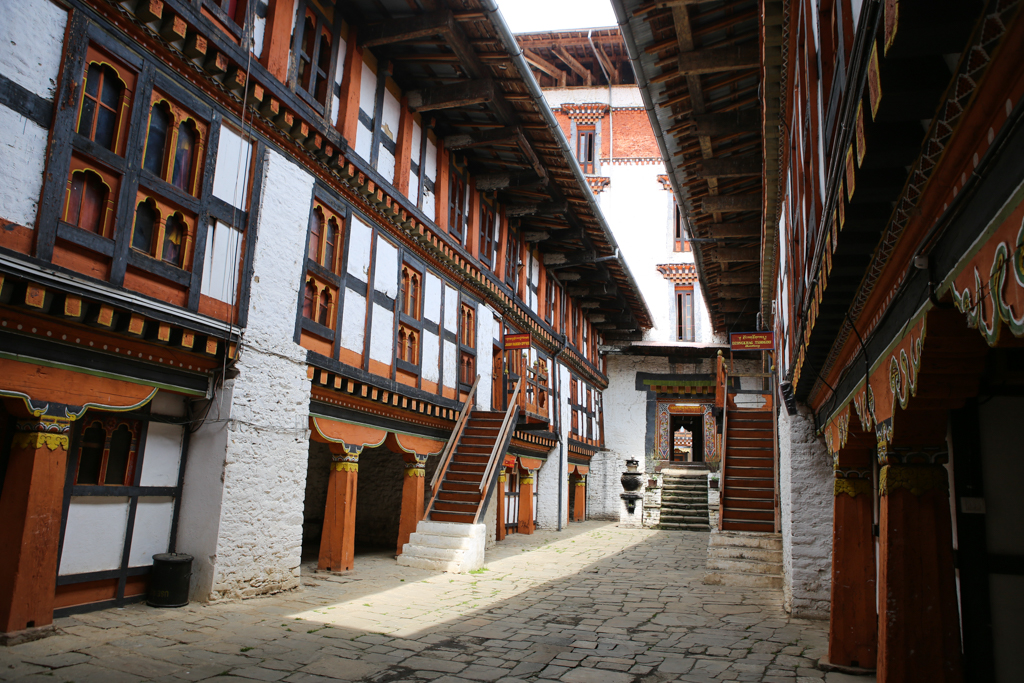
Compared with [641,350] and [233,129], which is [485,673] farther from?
[641,350]

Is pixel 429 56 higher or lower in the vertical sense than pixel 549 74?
lower

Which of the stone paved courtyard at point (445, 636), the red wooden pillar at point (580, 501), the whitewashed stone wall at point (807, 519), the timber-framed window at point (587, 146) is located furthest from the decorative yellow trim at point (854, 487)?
the timber-framed window at point (587, 146)

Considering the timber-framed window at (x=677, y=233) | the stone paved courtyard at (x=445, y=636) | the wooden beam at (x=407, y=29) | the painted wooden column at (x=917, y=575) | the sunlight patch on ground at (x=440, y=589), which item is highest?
the timber-framed window at (x=677, y=233)

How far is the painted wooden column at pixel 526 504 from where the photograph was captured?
17125 mm

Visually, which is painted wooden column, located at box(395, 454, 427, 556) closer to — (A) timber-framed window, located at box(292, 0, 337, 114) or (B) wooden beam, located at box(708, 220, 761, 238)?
(A) timber-framed window, located at box(292, 0, 337, 114)

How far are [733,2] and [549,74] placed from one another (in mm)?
22624

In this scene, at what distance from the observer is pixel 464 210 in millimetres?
13797

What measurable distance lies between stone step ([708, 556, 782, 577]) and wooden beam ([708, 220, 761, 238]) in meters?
6.65

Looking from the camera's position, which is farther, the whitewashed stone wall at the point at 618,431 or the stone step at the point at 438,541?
the whitewashed stone wall at the point at 618,431

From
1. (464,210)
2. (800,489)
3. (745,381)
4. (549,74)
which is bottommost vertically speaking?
(800,489)

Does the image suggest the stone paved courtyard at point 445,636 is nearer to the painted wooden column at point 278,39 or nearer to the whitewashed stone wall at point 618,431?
the painted wooden column at point 278,39

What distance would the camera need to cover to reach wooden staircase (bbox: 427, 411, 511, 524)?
11672 mm

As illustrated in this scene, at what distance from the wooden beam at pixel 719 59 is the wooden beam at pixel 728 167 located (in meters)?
2.37

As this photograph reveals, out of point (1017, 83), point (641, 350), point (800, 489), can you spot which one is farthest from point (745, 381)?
point (1017, 83)
